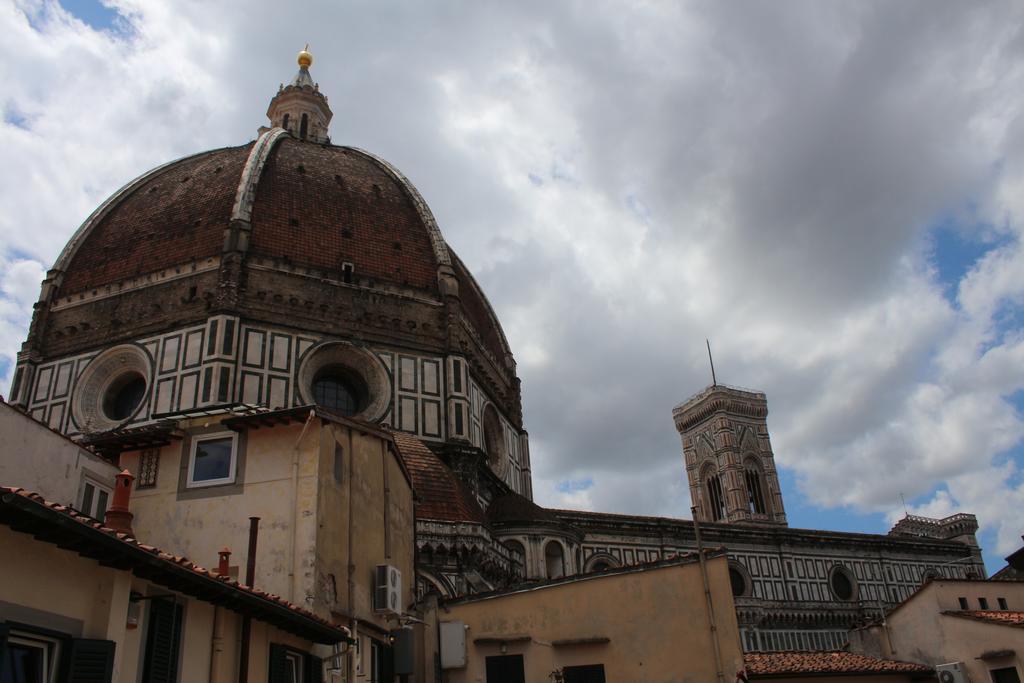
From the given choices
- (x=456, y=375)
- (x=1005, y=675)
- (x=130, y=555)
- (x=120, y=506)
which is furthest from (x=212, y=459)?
(x=456, y=375)

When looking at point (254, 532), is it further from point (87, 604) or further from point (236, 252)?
point (236, 252)

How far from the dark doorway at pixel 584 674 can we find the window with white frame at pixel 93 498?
7142 mm

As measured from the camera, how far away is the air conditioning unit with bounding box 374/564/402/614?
11.8 metres

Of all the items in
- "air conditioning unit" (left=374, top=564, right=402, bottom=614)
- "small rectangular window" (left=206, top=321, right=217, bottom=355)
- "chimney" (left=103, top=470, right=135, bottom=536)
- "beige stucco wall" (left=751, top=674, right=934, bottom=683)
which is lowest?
"beige stucco wall" (left=751, top=674, right=934, bottom=683)

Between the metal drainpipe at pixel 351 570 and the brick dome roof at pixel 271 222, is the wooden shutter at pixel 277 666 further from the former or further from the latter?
the brick dome roof at pixel 271 222

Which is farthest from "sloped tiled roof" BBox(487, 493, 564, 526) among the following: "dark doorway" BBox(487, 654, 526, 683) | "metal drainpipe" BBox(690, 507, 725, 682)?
"metal drainpipe" BBox(690, 507, 725, 682)

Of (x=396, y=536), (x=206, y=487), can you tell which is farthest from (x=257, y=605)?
(x=396, y=536)

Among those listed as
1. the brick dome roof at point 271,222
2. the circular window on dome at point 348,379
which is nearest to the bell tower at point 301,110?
the brick dome roof at point 271,222

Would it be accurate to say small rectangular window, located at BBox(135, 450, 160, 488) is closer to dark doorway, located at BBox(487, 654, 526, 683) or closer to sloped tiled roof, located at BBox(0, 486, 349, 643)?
sloped tiled roof, located at BBox(0, 486, 349, 643)

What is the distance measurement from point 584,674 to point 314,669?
4.74 m

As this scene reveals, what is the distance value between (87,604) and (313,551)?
13.4 ft

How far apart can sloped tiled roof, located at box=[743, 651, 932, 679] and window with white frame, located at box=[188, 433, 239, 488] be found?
9053mm

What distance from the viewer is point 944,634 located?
1845 centimetres

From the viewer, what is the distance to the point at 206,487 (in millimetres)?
11500
